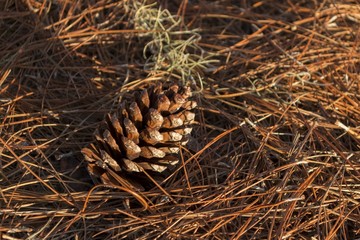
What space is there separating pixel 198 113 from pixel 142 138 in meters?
0.39

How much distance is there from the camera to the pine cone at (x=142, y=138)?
1.83m

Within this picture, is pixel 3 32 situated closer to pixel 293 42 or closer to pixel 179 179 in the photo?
pixel 179 179

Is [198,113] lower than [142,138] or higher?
lower

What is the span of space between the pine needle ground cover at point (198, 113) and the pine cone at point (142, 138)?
0.23 feet

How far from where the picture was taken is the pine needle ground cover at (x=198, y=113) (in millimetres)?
1833

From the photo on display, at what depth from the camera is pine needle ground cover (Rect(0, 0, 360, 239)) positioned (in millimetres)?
1833

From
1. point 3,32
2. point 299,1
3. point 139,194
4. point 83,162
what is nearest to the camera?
point 139,194

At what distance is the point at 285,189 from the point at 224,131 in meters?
0.35

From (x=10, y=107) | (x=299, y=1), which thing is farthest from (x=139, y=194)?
(x=299, y=1)

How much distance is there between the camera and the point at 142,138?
6.10 feet

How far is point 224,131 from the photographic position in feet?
6.94

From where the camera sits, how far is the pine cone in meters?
1.83

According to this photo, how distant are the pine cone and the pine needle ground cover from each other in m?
0.07

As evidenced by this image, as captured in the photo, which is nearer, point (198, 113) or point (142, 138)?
point (142, 138)
